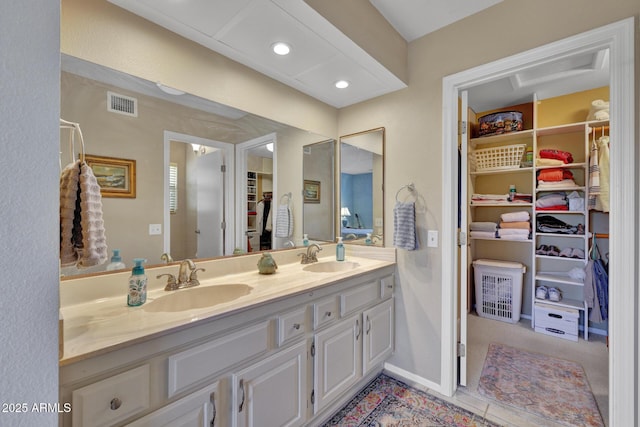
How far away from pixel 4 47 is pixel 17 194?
9.6 inches

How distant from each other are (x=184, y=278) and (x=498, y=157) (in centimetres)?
337

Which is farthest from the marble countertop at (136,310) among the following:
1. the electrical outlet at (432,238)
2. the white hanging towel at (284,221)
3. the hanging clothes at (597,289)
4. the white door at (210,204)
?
the hanging clothes at (597,289)

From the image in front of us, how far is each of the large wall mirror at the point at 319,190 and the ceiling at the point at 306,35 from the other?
45 cm

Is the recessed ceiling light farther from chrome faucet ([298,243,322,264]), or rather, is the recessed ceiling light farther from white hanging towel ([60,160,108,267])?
chrome faucet ([298,243,322,264])

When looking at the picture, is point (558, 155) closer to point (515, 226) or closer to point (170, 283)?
point (515, 226)

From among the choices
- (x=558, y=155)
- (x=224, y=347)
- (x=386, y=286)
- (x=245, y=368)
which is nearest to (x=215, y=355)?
(x=224, y=347)

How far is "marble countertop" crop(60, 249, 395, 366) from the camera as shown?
0.83 metres

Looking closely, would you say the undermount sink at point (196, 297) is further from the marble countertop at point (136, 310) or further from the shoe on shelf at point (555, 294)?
the shoe on shelf at point (555, 294)

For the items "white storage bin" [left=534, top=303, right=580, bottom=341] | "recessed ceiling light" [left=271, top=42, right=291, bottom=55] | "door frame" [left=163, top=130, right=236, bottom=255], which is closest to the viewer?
"door frame" [left=163, top=130, right=236, bottom=255]

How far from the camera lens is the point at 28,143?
477 millimetres

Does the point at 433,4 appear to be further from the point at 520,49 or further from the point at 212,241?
the point at 212,241

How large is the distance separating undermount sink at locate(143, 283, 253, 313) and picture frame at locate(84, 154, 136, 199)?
0.53 metres

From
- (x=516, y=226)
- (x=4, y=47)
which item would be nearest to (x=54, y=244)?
(x=4, y=47)

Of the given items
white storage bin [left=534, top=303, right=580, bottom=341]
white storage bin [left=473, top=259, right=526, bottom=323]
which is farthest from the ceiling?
white storage bin [left=534, top=303, right=580, bottom=341]
